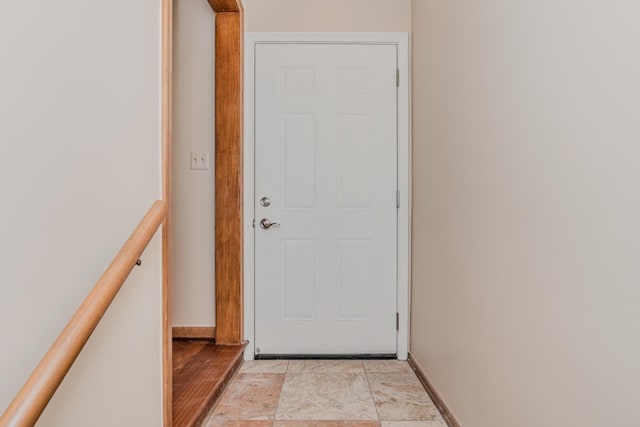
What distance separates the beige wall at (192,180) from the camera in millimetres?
2631

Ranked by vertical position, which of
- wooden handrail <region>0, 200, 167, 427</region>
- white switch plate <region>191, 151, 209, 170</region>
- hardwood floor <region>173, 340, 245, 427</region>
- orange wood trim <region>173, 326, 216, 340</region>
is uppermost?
white switch plate <region>191, 151, 209, 170</region>

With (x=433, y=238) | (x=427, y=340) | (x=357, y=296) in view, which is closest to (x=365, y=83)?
(x=433, y=238)

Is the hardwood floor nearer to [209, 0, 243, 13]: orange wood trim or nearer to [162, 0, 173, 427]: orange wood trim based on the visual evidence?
[162, 0, 173, 427]: orange wood trim

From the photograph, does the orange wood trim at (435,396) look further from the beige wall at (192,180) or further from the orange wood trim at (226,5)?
the orange wood trim at (226,5)

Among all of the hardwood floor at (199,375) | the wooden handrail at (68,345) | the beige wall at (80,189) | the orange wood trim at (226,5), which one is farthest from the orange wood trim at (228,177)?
the wooden handrail at (68,345)

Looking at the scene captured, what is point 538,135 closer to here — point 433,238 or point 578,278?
point 578,278

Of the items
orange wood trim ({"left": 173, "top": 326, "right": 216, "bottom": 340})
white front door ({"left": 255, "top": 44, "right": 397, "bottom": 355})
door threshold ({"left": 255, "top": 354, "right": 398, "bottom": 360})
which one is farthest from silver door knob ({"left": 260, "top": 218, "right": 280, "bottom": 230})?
door threshold ({"left": 255, "top": 354, "right": 398, "bottom": 360})

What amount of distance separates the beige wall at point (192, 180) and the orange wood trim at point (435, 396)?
4.26ft

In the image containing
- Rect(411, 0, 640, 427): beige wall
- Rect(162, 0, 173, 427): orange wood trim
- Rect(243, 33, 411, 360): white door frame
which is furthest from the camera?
Rect(243, 33, 411, 360): white door frame

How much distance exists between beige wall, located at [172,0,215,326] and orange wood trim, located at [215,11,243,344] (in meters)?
0.07

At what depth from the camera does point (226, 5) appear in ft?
8.14

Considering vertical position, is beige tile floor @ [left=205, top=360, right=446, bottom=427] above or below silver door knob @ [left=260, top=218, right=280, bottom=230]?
below

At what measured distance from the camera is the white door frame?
8.77 feet

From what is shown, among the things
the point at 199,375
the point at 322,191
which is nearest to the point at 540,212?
the point at 322,191
